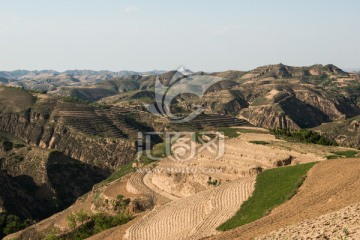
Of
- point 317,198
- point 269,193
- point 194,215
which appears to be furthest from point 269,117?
point 317,198

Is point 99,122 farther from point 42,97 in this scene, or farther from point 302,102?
point 302,102

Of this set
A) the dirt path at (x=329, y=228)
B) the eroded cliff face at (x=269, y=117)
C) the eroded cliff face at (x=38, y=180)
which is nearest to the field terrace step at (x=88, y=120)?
the eroded cliff face at (x=38, y=180)

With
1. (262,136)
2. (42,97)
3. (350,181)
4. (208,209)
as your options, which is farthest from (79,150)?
(350,181)

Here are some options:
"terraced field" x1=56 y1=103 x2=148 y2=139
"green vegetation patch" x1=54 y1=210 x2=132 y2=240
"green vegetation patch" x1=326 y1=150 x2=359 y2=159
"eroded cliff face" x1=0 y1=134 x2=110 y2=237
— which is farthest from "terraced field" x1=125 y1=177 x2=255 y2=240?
"terraced field" x1=56 y1=103 x2=148 y2=139

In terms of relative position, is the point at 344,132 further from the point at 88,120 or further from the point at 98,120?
the point at 88,120

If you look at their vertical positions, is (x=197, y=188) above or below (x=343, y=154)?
below
